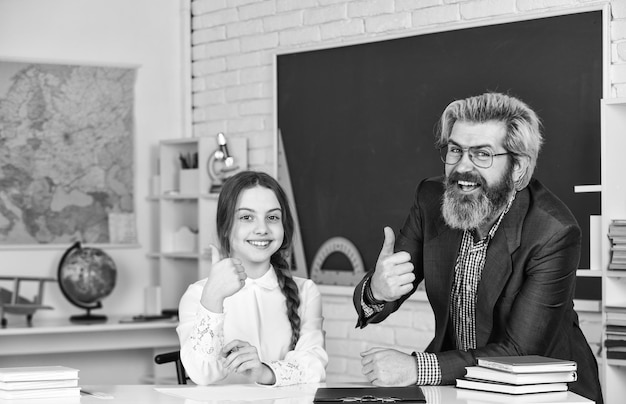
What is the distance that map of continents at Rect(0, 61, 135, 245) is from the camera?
5414 mm

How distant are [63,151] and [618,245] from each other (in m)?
2.85

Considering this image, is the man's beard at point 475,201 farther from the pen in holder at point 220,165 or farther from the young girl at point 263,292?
the pen in holder at point 220,165

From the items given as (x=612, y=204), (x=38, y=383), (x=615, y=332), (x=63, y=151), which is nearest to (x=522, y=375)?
(x=38, y=383)

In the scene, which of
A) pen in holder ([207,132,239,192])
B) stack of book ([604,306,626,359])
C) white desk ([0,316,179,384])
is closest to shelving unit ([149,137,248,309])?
pen in holder ([207,132,239,192])

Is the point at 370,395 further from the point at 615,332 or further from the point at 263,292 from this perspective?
the point at 615,332

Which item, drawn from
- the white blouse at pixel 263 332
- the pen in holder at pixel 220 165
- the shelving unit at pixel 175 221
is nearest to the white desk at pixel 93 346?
the shelving unit at pixel 175 221

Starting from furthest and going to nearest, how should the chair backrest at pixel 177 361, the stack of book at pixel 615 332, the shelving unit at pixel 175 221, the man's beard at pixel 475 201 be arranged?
the shelving unit at pixel 175 221 → the stack of book at pixel 615 332 → the chair backrest at pixel 177 361 → the man's beard at pixel 475 201

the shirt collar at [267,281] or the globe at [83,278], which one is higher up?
the shirt collar at [267,281]

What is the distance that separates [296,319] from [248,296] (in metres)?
0.16

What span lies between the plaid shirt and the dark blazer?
0.02m

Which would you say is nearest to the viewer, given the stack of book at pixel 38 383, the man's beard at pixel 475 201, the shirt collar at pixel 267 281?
the stack of book at pixel 38 383

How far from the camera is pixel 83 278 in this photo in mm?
5320

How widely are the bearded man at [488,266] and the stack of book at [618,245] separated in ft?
2.96

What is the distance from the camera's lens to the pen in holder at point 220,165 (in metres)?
5.39
